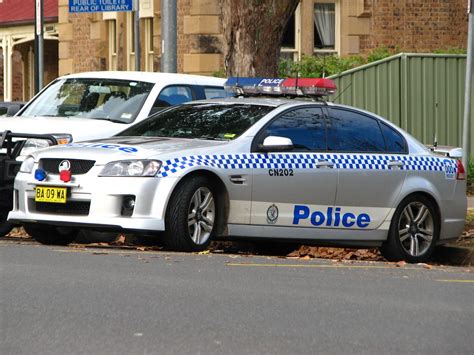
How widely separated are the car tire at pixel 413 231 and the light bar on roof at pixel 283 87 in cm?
134

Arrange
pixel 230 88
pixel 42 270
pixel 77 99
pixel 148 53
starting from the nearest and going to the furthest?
pixel 42 270
pixel 230 88
pixel 77 99
pixel 148 53

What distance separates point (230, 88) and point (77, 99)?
6.66ft

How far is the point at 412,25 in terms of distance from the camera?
98.0 feet

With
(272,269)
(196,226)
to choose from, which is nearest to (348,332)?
(272,269)

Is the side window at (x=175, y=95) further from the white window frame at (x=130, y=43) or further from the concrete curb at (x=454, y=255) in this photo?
the white window frame at (x=130, y=43)

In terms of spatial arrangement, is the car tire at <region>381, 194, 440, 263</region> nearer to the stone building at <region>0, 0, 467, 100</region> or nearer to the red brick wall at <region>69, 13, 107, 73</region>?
the stone building at <region>0, 0, 467, 100</region>

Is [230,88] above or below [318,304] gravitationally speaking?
above

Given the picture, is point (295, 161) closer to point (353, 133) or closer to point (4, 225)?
point (353, 133)

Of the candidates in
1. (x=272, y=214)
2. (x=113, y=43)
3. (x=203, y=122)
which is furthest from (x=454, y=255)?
(x=113, y=43)

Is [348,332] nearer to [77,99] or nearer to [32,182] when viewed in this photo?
[32,182]

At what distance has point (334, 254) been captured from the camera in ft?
45.2

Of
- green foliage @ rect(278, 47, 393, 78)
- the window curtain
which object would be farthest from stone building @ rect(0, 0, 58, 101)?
green foliage @ rect(278, 47, 393, 78)

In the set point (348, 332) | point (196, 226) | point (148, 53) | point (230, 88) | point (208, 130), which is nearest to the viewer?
point (348, 332)

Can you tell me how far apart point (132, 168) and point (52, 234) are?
165cm
